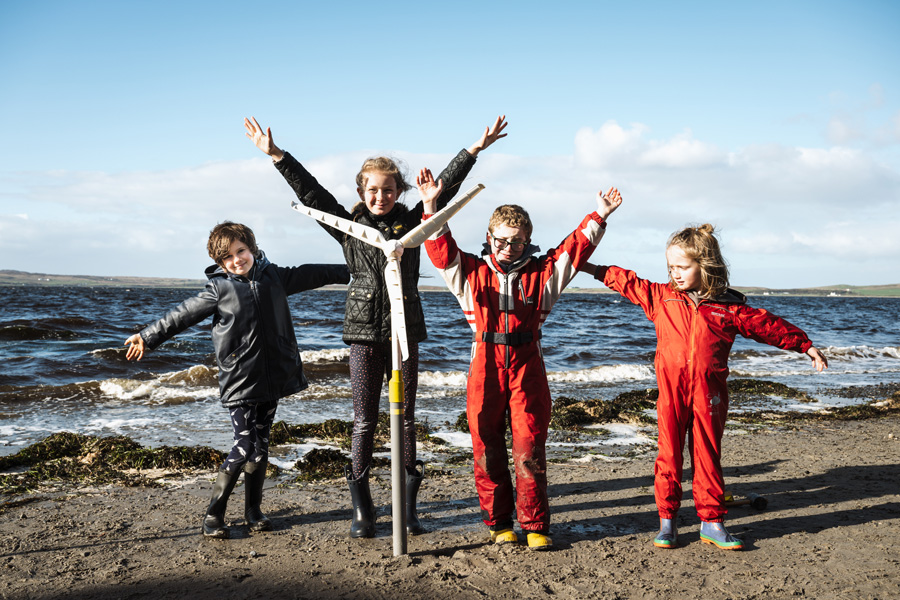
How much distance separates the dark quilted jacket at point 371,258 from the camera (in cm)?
423

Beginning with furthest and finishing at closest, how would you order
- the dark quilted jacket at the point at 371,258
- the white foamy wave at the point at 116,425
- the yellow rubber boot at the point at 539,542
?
1. the white foamy wave at the point at 116,425
2. the dark quilted jacket at the point at 371,258
3. the yellow rubber boot at the point at 539,542

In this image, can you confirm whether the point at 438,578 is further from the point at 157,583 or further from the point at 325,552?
the point at 157,583

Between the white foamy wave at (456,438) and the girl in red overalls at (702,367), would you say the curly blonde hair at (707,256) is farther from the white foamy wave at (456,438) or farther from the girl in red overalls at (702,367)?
the white foamy wave at (456,438)

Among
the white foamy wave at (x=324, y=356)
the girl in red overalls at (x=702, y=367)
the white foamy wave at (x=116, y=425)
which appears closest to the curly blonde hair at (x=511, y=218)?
the girl in red overalls at (x=702, y=367)

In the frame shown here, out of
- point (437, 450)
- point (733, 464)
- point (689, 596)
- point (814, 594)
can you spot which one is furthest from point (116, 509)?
point (733, 464)

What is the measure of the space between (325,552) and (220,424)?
16.5 feet

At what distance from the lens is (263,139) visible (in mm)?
4191

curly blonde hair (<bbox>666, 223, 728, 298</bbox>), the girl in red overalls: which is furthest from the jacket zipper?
curly blonde hair (<bbox>666, 223, 728, 298</bbox>)

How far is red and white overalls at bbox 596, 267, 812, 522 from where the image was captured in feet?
13.5

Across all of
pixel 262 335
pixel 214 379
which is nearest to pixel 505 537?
pixel 262 335

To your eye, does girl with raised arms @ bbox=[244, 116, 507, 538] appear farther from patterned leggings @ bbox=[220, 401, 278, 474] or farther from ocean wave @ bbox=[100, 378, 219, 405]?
ocean wave @ bbox=[100, 378, 219, 405]

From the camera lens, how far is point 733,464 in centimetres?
632

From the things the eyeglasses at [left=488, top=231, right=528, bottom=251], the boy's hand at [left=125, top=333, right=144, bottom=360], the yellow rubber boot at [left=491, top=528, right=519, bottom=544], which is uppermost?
the eyeglasses at [left=488, top=231, right=528, bottom=251]

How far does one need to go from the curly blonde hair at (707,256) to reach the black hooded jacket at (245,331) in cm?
292
